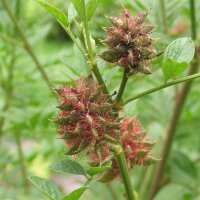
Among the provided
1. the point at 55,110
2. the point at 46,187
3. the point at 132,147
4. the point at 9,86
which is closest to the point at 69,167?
the point at 46,187

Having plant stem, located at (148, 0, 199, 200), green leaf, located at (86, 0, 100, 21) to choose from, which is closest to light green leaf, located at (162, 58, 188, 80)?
green leaf, located at (86, 0, 100, 21)

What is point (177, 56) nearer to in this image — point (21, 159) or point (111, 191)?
point (111, 191)

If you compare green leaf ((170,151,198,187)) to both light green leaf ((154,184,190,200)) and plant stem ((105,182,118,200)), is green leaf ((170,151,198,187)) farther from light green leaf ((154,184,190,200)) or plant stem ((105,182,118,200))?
plant stem ((105,182,118,200))

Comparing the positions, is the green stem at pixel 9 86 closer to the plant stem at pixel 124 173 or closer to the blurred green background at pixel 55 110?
the blurred green background at pixel 55 110

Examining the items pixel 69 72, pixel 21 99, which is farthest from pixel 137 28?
pixel 21 99

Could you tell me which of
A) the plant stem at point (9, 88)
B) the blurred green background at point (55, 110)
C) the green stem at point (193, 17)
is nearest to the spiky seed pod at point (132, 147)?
the blurred green background at point (55, 110)

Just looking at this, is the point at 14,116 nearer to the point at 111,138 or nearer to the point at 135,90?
the point at 135,90
